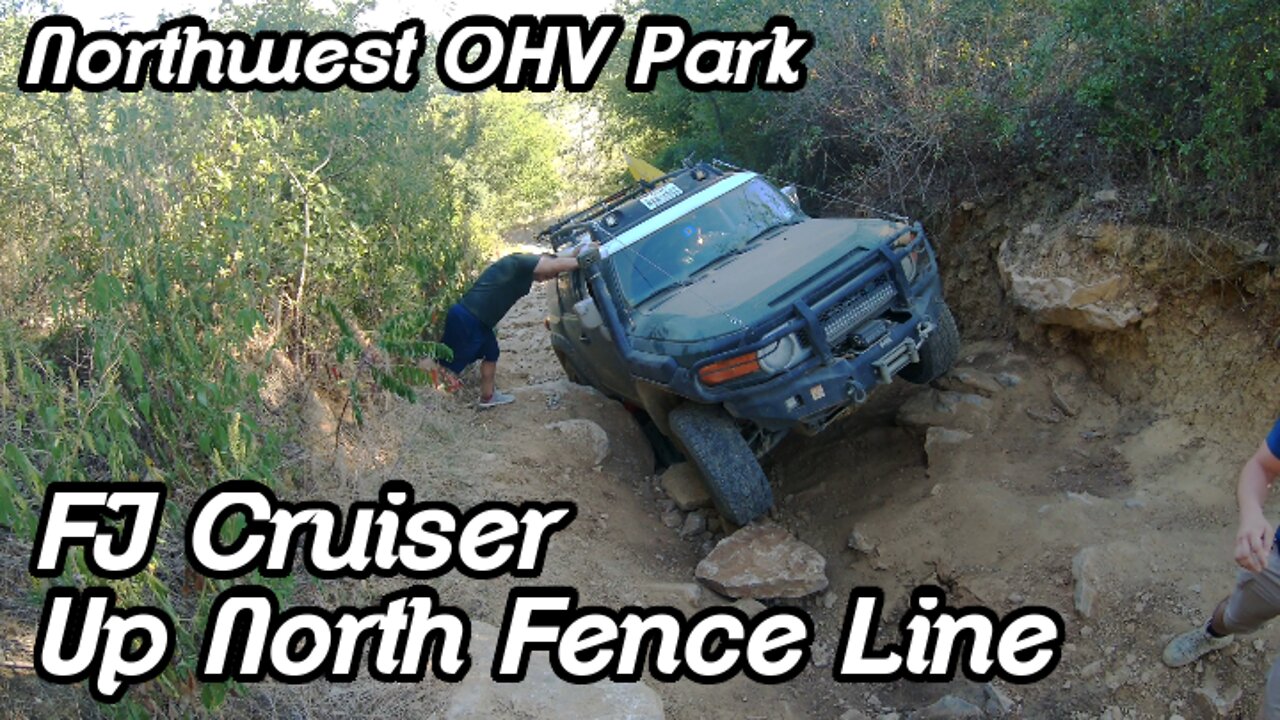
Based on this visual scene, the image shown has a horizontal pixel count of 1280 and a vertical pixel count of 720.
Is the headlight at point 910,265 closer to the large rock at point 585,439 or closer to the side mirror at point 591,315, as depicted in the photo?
the side mirror at point 591,315

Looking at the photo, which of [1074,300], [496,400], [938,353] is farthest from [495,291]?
[1074,300]

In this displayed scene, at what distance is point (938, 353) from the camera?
6250 millimetres

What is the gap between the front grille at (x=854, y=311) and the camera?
18.0 ft

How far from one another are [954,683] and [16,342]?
4.31 metres

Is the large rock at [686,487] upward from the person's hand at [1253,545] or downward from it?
downward

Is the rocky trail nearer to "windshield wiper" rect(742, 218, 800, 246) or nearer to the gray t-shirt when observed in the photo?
the gray t-shirt

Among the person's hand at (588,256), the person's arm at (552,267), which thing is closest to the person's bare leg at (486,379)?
the person's arm at (552,267)

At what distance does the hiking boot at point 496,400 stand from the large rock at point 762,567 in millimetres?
2502

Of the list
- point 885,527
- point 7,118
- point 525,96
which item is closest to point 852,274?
point 885,527

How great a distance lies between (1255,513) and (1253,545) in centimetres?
11

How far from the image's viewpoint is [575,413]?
7.32 metres

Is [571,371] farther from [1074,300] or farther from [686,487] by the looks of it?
[1074,300]

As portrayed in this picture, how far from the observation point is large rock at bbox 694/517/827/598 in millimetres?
5363

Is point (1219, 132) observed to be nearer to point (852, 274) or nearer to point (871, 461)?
point (852, 274)
